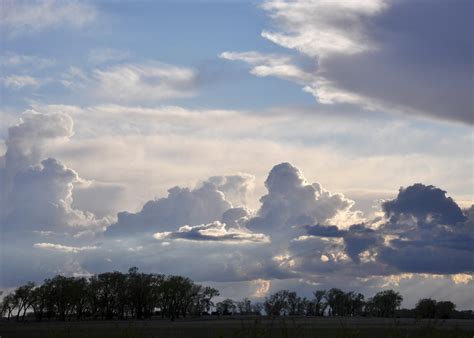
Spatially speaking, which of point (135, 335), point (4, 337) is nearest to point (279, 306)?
point (135, 335)

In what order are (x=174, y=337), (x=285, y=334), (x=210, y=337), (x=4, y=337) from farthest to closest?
(x=4, y=337)
(x=174, y=337)
(x=210, y=337)
(x=285, y=334)

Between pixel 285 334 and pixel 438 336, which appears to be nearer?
pixel 285 334

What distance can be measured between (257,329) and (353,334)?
4.29m

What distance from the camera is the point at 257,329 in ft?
96.0

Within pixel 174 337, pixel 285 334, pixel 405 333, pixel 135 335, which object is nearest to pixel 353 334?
pixel 285 334

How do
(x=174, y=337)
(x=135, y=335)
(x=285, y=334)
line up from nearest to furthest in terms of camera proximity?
(x=285, y=334) < (x=135, y=335) < (x=174, y=337)

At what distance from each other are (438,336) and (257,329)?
11424 millimetres

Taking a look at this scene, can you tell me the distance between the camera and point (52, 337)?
3425 cm

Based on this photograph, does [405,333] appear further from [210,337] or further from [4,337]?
[4,337]

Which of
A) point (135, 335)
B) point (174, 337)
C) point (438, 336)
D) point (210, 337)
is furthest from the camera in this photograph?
point (174, 337)

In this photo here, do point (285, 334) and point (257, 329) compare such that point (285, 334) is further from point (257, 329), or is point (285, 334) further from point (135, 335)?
point (135, 335)

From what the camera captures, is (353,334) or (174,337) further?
(174,337)

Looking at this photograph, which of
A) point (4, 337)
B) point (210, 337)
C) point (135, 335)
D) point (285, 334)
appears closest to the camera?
point (285, 334)

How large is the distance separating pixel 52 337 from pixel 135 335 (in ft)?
15.6
